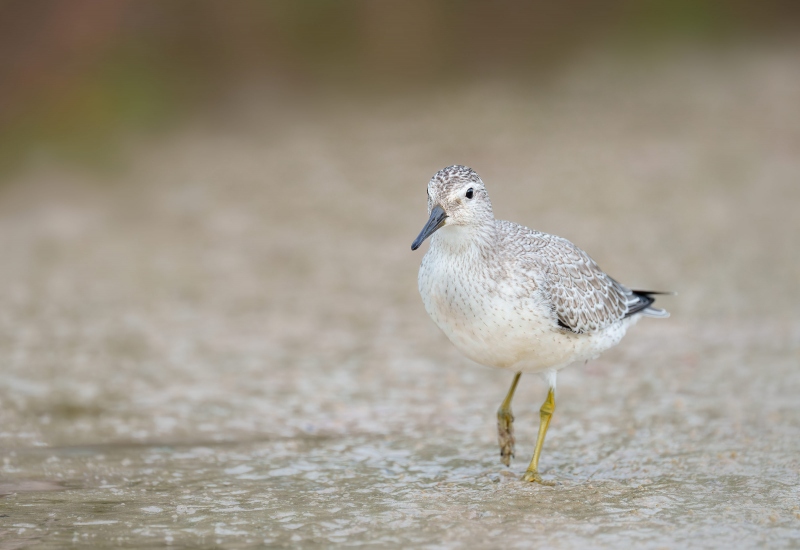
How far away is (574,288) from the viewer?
629 centimetres

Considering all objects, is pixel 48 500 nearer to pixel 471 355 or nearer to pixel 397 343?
pixel 471 355

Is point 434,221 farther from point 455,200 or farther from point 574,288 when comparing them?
point 574,288

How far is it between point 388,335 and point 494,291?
3.73 metres

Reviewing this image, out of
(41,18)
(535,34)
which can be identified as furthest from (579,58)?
(41,18)

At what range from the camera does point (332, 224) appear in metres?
12.7

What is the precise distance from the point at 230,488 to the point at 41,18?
499 inches

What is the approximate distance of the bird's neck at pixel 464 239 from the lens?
5.89 metres

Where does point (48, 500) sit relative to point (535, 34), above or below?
below

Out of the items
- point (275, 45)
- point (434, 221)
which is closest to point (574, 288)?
point (434, 221)

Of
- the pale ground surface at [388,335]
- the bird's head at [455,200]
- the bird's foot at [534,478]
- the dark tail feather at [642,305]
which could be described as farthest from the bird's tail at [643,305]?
the bird's head at [455,200]

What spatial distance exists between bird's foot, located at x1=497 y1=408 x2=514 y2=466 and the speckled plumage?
0.38 metres

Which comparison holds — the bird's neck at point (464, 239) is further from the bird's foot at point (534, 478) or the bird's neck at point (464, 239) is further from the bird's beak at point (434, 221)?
the bird's foot at point (534, 478)

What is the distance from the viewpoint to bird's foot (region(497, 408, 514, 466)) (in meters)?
6.42

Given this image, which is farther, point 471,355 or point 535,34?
point 535,34
